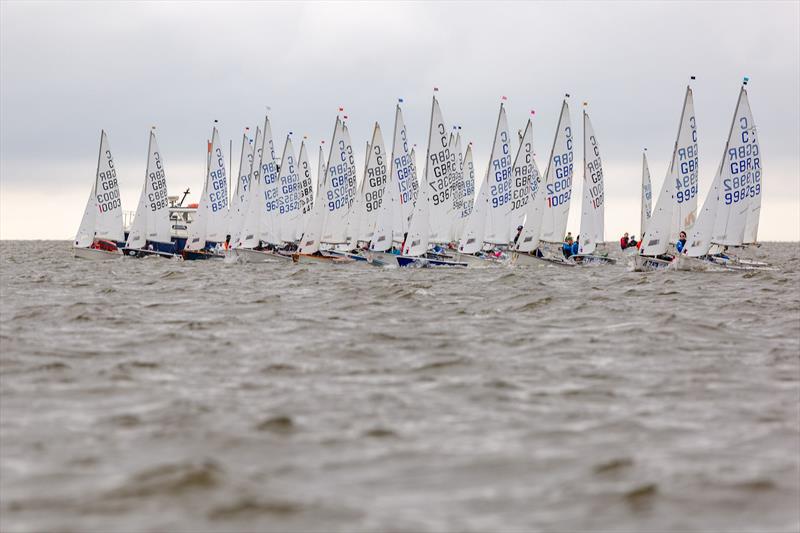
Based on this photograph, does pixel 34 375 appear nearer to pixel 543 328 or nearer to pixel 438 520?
pixel 438 520

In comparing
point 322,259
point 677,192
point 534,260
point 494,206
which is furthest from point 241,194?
point 677,192

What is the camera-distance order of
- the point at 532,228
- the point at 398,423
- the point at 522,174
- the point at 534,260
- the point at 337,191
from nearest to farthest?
the point at 398,423
the point at 534,260
the point at 532,228
the point at 337,191
the point at 522,174

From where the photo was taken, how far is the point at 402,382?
11.5 metres

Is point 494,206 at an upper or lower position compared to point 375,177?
lower

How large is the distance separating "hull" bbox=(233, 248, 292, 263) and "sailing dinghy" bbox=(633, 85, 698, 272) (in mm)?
17452

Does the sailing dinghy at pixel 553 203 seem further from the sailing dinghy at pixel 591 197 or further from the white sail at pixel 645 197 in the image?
the white sail at pixel 645 197

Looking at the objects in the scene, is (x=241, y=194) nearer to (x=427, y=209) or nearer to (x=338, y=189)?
(x=338, y=189)

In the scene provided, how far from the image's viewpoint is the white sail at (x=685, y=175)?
4331 centimetres

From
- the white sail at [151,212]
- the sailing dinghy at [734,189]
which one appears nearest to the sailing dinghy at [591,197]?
the sailing dinghy at [734,189]

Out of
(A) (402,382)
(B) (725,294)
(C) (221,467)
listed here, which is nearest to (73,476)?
(C) (221,467)

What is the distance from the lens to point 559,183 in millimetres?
50125

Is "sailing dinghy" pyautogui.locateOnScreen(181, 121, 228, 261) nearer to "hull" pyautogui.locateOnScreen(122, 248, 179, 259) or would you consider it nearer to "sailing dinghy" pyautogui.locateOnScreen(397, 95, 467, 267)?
"hull" pyautogui.locateOnScreen(122, 248, 179, 259)

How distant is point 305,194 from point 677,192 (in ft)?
79.3

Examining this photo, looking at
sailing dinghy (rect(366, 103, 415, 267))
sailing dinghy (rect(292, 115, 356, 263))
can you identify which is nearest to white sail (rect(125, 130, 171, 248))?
sailing dinghy (rect(292, 115, 356, 263))
